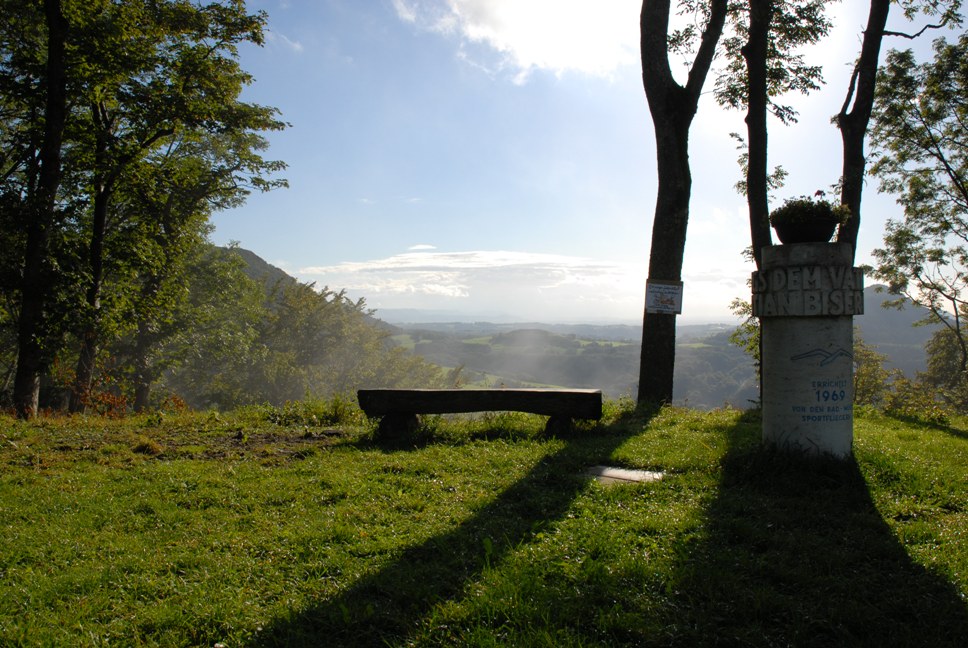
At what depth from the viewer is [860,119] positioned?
12047mm

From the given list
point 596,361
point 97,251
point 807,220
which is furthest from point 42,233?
point 596,361

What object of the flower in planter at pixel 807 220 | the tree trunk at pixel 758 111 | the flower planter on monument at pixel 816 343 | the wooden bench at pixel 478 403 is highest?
the tree trunk at pixel 758 111

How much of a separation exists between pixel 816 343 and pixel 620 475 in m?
2.07

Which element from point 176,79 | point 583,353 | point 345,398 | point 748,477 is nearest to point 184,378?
point 176,79

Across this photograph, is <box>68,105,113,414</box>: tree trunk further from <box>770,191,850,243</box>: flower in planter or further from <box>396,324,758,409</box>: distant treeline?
<box>396,324,758,409</box>: distant treeline

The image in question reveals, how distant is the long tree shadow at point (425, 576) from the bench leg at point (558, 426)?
6.10 ft

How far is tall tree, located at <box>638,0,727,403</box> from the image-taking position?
965 cm

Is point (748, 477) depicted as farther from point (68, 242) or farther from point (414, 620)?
point (68, 242)

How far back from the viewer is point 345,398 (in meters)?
10.1

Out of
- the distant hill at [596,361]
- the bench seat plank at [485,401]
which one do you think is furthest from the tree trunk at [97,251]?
the distant hill at [596,361]

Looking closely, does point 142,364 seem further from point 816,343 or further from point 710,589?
point 710,589

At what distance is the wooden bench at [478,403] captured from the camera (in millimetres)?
7418

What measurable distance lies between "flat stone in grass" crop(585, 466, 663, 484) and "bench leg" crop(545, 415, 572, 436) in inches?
59.2

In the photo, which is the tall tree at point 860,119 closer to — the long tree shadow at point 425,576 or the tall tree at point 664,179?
the tall tree at point 664,179
